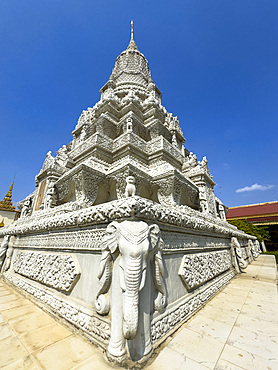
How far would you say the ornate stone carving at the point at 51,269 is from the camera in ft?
9.14

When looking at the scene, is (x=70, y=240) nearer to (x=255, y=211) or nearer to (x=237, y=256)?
(x=237, y=256)

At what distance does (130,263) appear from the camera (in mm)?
1854

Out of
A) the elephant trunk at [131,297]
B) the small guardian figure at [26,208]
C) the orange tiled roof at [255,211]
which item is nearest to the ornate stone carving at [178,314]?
the elephant trunk at [131,297]

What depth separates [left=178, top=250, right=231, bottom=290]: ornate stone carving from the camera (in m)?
2.93

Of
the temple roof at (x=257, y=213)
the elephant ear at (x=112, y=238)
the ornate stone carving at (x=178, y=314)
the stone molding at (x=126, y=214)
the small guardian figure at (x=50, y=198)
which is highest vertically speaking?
the temple roof at (x=257, y=213)

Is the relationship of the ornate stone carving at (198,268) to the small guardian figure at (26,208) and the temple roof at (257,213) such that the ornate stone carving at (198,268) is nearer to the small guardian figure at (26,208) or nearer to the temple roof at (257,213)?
the small guardian figure at (26,208)

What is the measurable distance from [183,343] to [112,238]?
1.56 metres

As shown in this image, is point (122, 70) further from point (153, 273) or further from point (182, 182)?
point (153, 273)

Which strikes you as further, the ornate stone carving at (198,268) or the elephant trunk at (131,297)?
the ornate stone carving at (198,268)

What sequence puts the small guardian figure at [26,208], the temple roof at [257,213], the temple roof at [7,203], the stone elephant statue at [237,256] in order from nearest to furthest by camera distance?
1. the stone elephant statue at [237,256]
2. the small guardian figure at [26,208]
3. the temple roof at [257,213]
4. the temple roof at [7,203]

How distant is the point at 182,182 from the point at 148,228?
5.93m

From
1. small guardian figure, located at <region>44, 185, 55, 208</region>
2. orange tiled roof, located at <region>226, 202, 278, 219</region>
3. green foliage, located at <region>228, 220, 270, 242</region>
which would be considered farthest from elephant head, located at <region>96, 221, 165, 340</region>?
orange tiled roof, located at <region>226, 202, 278, 219</region>

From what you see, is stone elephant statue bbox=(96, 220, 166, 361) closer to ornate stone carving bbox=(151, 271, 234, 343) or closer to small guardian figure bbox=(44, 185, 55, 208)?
ornate stone carving bbox=(151, 271, 234, 343)

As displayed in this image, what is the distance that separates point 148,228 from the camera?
2.08 meters
